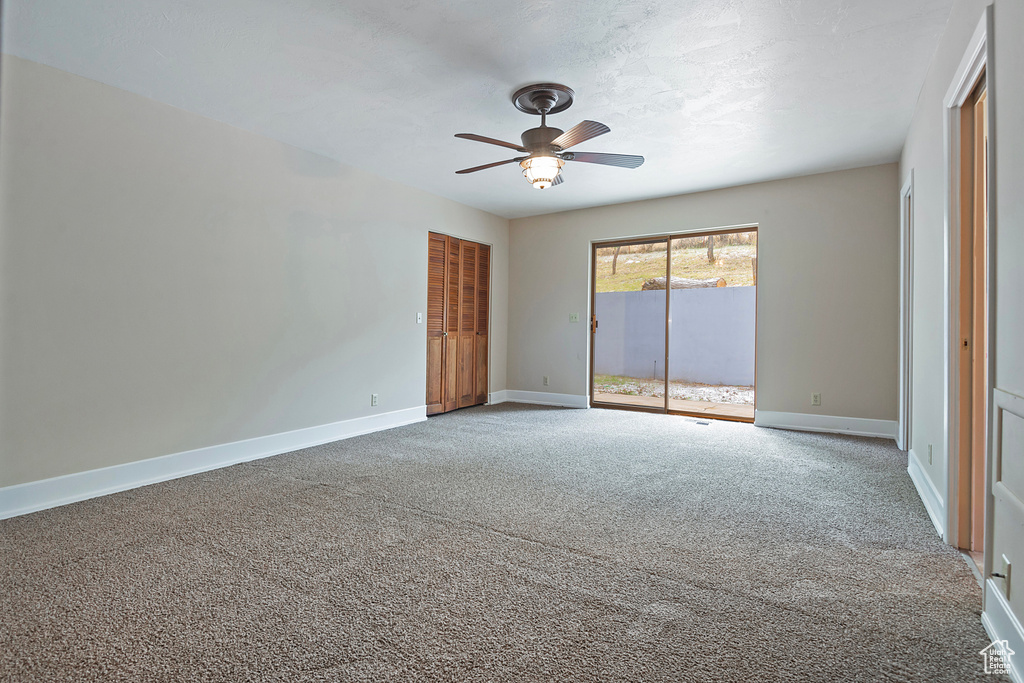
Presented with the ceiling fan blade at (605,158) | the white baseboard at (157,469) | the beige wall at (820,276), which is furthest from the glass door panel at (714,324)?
the white baseboard at (157,469)

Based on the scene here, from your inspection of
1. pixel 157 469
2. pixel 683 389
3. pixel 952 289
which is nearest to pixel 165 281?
pixel 157 469

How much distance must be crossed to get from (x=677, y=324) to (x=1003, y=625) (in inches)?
225

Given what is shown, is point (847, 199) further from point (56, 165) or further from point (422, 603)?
point (56, 165)

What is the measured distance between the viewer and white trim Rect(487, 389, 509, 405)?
22.2ft

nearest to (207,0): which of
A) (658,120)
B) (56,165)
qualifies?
(56,165)

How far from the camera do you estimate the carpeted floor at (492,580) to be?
152 centimetres

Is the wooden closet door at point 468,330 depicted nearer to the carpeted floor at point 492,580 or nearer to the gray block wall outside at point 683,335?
the gray block wall outside at point 683,335

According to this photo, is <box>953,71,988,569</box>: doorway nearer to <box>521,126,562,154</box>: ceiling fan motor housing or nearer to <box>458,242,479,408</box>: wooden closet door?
<box>521,126,562,154</box>: ceiling fan motor housing

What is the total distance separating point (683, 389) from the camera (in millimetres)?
7070

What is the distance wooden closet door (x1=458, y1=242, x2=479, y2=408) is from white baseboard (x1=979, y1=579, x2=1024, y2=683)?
5115 mm

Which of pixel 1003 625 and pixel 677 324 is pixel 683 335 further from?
pixel 1003 625

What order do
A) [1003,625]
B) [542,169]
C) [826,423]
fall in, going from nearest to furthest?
[1003,625] < [542,169] < [826,423]

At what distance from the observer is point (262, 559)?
2.21 m

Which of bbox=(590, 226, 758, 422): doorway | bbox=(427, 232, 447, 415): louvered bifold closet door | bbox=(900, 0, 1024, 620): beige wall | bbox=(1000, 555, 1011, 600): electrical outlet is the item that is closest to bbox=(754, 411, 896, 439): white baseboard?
bbox=(590, 226, 758, 422): doorway
